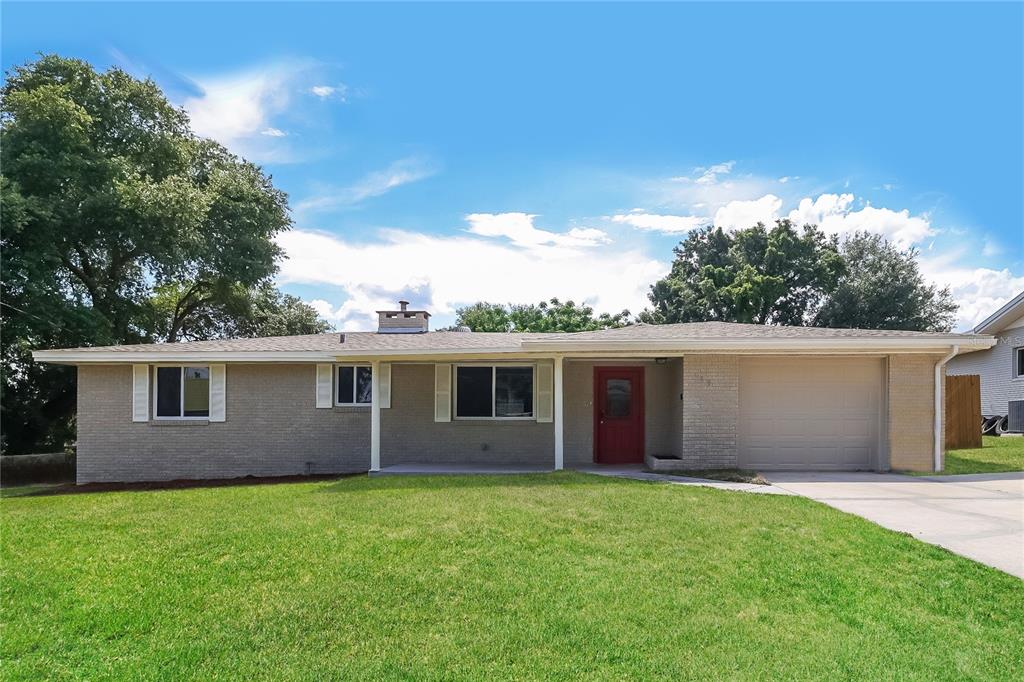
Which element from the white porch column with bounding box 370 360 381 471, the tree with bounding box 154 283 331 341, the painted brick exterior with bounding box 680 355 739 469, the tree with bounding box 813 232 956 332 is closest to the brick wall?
the white porch column with bounding box 370 360 381 471

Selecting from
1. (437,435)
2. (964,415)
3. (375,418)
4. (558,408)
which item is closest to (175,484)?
(375,418)

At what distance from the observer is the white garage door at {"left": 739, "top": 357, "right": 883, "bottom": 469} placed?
35.2ft

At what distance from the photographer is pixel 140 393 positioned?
12.4 metres

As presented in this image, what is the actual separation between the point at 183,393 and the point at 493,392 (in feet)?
21.6

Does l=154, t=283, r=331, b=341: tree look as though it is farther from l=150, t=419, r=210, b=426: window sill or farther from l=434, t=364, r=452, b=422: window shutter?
l=434, t=364, r=452, b=422: window shutter

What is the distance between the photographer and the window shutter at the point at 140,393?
12.4m

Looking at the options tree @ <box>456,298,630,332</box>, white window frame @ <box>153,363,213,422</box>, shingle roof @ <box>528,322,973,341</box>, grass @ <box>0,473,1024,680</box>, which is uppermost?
tree @ <box>456,298,630,332</box>

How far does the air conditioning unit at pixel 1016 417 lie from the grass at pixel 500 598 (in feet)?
51.5

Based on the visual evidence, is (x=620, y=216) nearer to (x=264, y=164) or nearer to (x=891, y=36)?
(x=891, y=36)

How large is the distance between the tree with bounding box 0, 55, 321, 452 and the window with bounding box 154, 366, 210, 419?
291 inches

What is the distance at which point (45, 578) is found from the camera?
502 centimetres

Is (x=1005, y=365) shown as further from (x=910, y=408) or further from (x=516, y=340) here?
(x=516, y=340)

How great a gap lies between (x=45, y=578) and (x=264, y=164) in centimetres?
2228

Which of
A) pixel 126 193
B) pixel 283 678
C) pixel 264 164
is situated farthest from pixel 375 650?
pixel 264 164
